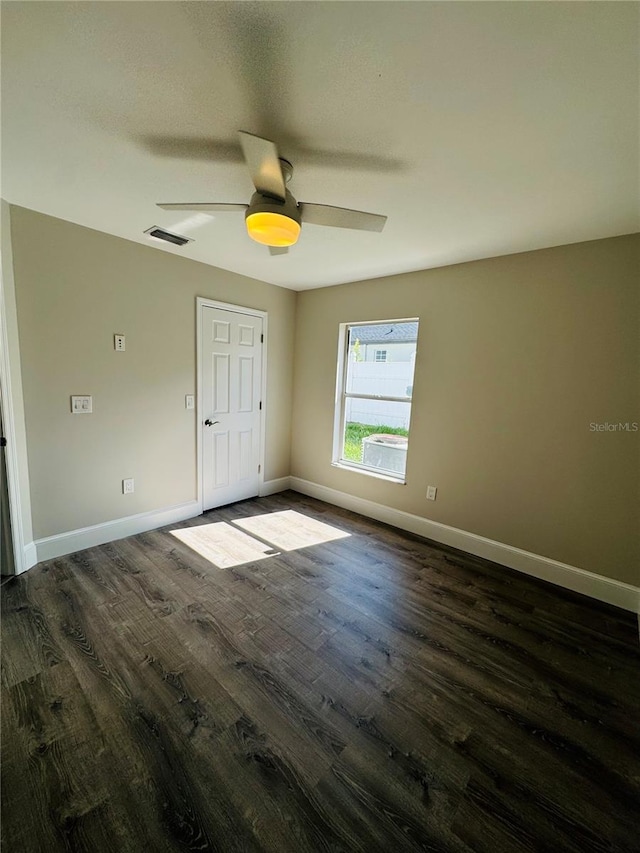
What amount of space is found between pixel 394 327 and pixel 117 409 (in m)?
2.69

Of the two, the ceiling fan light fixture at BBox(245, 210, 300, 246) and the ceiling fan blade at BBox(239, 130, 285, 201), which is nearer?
the ceiling fan blade at BBox(239, 130, 285, 201)

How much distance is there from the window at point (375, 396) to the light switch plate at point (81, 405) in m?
2.37

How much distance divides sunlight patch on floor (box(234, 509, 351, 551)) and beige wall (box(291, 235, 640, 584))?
76 cm

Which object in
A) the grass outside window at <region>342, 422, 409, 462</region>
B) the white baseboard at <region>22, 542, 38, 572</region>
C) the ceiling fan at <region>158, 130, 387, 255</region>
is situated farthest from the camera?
the grass outside window at <region>342, 422, 409, 462</region>

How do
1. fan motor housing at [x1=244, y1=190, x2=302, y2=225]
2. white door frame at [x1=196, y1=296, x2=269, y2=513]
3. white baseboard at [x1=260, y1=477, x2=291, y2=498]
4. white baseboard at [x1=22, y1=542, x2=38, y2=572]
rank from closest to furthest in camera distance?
1. fan motor housing at [x1=244, y1=190, x2=302, y2=225]
2. white baseboard at [x1=22, y1=542, x2=38, y2=572]
3. white door frame at [x1=196, y1=296, x2=269, y2=513]
4. white baseboard at [x1=260, y1=477, x2=291, y2=498]

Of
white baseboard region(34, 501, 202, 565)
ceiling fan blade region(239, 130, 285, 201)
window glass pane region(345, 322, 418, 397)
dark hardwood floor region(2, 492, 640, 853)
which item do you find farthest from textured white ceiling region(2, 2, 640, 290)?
dark hardwood floor region(2, 492, 640, 853)

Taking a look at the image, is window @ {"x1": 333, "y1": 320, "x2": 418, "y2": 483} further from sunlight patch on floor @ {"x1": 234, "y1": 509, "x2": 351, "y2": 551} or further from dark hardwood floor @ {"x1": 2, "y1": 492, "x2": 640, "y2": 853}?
dark hardwood floor @ {"x1": 2, "y1": 492, "x2": 640, "y2": 853}

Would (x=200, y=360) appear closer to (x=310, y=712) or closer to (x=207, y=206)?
(x=207, y=206)

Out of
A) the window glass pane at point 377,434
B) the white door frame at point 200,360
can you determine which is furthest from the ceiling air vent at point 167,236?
the window glass pane at point 377,434

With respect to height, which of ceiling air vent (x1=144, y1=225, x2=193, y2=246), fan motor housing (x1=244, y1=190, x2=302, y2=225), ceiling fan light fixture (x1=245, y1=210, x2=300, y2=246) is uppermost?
ceiling air vent (x1=144, y1=225, x2=193, y2=246)

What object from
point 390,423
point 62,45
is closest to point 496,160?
point 62,45

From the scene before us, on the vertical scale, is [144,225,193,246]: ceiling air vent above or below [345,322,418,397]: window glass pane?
above

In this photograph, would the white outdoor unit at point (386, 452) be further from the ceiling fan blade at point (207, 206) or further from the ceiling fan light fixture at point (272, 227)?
the ceiling fan blade at point (207, 206)

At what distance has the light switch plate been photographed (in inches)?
98.7
